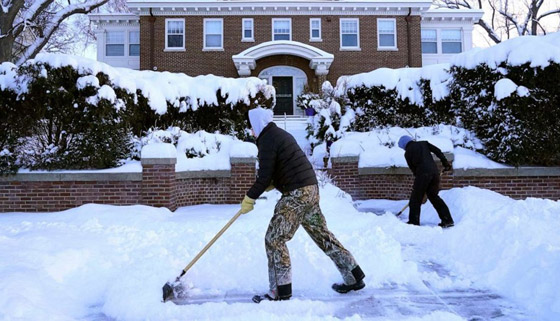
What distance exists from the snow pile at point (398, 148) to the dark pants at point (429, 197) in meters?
2.40

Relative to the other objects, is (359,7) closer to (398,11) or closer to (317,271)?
(398,11)

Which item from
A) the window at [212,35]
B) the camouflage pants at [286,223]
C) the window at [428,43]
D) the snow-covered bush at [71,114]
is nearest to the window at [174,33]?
the window at [212,35]

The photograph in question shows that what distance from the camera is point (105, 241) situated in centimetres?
581

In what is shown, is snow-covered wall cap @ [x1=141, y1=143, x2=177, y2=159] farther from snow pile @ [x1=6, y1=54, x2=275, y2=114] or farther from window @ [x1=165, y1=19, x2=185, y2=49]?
window @ [x1=165, y1=19, x2=185, y2=49]

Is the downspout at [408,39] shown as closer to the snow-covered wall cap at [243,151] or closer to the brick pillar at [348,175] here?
the brick pillar at [348,175]

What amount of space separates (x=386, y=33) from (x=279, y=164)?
2079cm

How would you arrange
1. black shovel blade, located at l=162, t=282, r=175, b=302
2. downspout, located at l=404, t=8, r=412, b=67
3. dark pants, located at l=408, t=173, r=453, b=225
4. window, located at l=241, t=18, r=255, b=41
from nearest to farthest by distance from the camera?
black shovel blade, located at l=162, t=282, r=175, b=302 < dark pants, located at l=408, t=173, r=453, b=225 < window, located at l=241, t=18, r=255, b=41 < downspout, located at l=404, t=8, r=412, b=67

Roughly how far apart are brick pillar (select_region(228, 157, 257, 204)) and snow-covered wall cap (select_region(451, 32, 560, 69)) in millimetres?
5709

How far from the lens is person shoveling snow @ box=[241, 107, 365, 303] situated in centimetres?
386

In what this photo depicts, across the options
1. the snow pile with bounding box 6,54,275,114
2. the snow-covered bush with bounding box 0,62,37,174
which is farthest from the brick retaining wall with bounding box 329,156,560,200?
the snow-covered bush with bounding box 0,62,37,174

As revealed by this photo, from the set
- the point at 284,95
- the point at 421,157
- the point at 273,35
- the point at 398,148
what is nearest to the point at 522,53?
the point at 398,148

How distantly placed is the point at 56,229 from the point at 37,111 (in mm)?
3128

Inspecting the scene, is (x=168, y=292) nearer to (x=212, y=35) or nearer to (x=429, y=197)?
(x=429, y=197)

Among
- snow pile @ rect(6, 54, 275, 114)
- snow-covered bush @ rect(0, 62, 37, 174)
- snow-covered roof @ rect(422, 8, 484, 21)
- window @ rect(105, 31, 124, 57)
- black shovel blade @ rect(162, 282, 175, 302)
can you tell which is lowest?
black shovel blade @ rect(162, 282, 175, 302)
